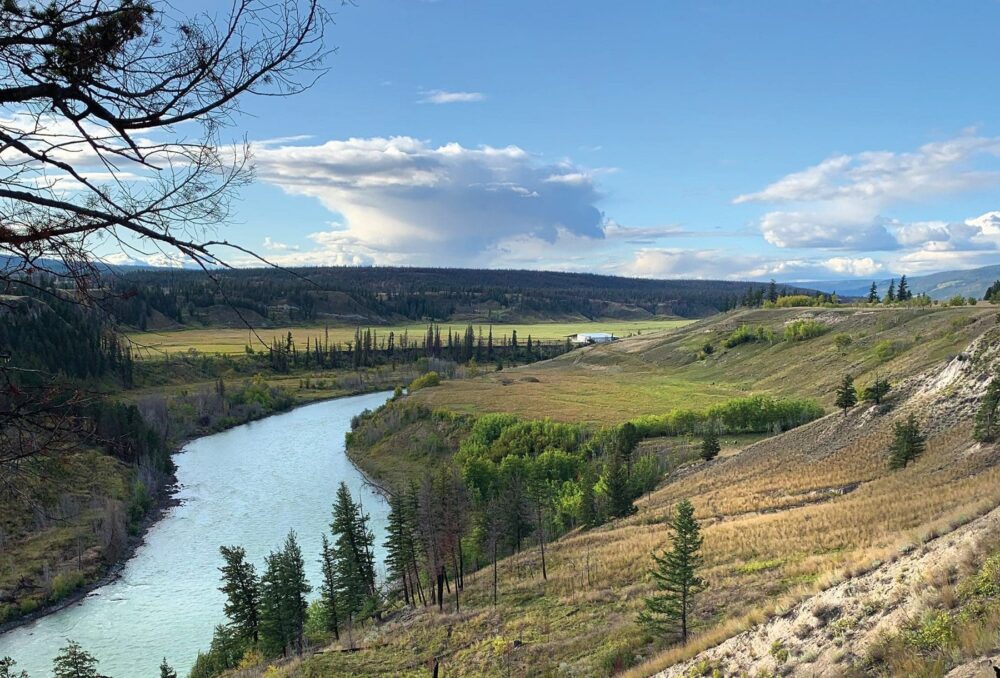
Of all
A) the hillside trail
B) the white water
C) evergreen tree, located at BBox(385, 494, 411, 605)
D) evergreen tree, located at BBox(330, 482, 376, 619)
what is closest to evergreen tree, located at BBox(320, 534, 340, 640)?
evergreen tree, located at BBox(330, 482, 376, 619)

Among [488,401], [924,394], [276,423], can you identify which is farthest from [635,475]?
[276,423]

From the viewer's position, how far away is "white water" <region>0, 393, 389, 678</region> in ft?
115

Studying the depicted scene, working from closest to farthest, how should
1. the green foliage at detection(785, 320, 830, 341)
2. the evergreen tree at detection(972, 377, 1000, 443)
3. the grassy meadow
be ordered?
the grassy meadow, the evergreen tree at detection(972, 377, 1000, 443), the green foliage at detection(785, 320, 830, 341)

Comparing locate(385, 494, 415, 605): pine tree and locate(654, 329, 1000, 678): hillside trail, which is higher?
locate(654, 329, 1000, 678): hillside trail

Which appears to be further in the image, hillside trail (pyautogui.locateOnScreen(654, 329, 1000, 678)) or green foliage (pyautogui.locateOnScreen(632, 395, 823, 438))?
green foliage (pyautogui.locateOnScreen(632, 395, 823, 438))

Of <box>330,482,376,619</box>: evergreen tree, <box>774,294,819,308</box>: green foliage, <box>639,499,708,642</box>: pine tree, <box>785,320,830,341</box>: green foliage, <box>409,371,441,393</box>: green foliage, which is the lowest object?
<box>330,482,376,619</box>: evergreen tree

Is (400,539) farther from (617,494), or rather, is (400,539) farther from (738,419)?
(738,419)

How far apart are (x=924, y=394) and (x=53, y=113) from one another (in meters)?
49.1

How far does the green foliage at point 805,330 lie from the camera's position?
370 feet

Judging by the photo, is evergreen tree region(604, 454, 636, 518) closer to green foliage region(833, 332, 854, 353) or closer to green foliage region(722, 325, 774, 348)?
green foliage region(833, 332, 854, 353)

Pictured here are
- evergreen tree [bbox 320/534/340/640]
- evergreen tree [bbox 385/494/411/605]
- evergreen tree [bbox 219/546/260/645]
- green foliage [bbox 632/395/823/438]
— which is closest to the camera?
evergreen tree [bbox 219/546/260/645]

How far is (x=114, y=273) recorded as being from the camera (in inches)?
172

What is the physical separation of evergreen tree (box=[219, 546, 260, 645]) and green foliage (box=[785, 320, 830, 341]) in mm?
105807

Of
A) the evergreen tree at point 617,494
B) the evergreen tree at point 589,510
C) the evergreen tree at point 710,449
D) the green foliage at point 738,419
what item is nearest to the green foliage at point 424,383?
→ the green foliage at point 738,419
